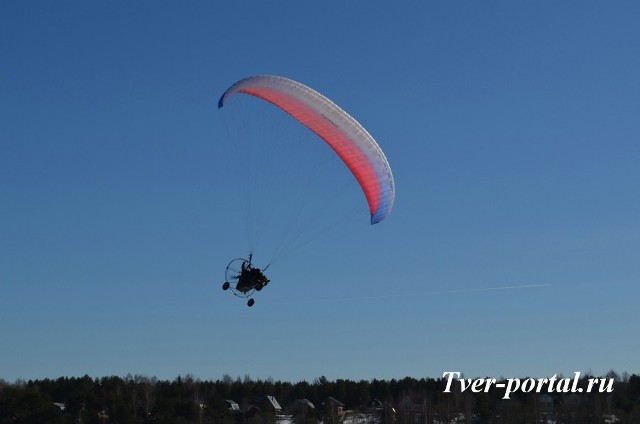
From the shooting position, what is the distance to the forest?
94000mm

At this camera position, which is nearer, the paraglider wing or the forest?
the paraglider wing

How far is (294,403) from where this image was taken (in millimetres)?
118438

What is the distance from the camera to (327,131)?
5166cm

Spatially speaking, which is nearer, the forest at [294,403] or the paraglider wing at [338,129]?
the paraglider wing at [338,129]

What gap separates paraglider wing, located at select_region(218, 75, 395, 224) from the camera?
50500 mm

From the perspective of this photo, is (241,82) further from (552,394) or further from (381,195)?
(552,394)

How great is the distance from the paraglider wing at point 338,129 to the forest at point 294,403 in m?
44.0

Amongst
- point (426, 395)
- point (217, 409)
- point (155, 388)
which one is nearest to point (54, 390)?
point (155, 388)

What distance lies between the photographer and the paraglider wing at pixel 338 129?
50.5 metres

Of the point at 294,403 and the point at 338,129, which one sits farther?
the point at 294,403

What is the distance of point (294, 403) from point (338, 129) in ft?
230

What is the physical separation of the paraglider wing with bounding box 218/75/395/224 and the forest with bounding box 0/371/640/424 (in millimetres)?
43987

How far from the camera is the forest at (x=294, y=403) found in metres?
94.0

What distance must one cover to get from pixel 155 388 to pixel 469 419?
27868 mm
